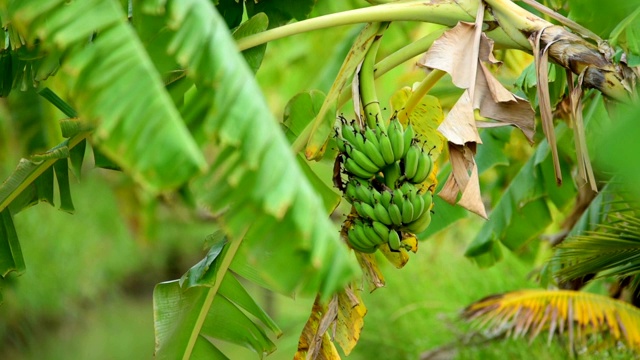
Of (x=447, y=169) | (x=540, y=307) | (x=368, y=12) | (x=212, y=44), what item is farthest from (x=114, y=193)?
(x=212, y=44)

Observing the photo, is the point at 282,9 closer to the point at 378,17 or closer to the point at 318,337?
the point at 378,17

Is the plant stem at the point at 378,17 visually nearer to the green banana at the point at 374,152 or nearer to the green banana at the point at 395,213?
the green banana at the point at 374,152

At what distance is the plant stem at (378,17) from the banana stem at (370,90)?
8 centimetres

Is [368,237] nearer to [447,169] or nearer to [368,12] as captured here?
[368,12]

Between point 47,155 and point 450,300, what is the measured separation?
2.99m

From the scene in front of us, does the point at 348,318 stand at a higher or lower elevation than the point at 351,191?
lower

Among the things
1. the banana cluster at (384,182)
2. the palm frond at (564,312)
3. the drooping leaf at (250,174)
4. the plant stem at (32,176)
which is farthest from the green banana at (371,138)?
the palm frond at (564,312)

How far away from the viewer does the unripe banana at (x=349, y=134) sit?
133cm

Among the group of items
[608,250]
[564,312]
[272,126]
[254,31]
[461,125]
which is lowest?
[564,312]

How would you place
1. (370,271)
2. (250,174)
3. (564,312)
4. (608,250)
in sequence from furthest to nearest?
(564,312) → (608,250) → (370,271) → (250,174)

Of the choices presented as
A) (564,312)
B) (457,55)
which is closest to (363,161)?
(457,55)

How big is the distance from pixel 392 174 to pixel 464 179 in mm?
132

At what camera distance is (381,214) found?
1.29 meters

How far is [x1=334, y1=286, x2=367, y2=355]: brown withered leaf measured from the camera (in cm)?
146
